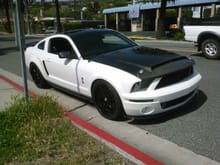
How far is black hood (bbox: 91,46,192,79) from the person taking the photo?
14.4 ft

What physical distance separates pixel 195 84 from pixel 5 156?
130 inches

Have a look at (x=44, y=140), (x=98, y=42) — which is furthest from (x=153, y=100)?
(x=98, y=42)

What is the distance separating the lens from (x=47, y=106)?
5.07 meters

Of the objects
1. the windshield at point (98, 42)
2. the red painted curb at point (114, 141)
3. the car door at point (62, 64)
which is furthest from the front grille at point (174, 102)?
the car door at point (62, 64)

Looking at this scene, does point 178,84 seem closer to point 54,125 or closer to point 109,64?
point 109,64

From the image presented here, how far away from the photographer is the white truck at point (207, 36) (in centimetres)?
957

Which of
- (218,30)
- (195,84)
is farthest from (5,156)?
(218,30)

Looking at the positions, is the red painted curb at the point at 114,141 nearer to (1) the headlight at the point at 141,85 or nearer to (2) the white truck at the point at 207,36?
(1) the headlight at the point at 141,85

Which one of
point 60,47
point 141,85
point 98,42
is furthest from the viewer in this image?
point 60,47

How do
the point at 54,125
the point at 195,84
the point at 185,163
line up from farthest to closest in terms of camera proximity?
the point at 195,84 → the point at 54,125 → the point at 185,163

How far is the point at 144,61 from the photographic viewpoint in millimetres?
4668

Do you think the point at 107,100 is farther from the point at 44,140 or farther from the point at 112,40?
the point at 112,40

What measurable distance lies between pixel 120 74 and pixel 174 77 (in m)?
0.93

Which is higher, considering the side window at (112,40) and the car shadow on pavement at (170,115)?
the side window at (112,40)
